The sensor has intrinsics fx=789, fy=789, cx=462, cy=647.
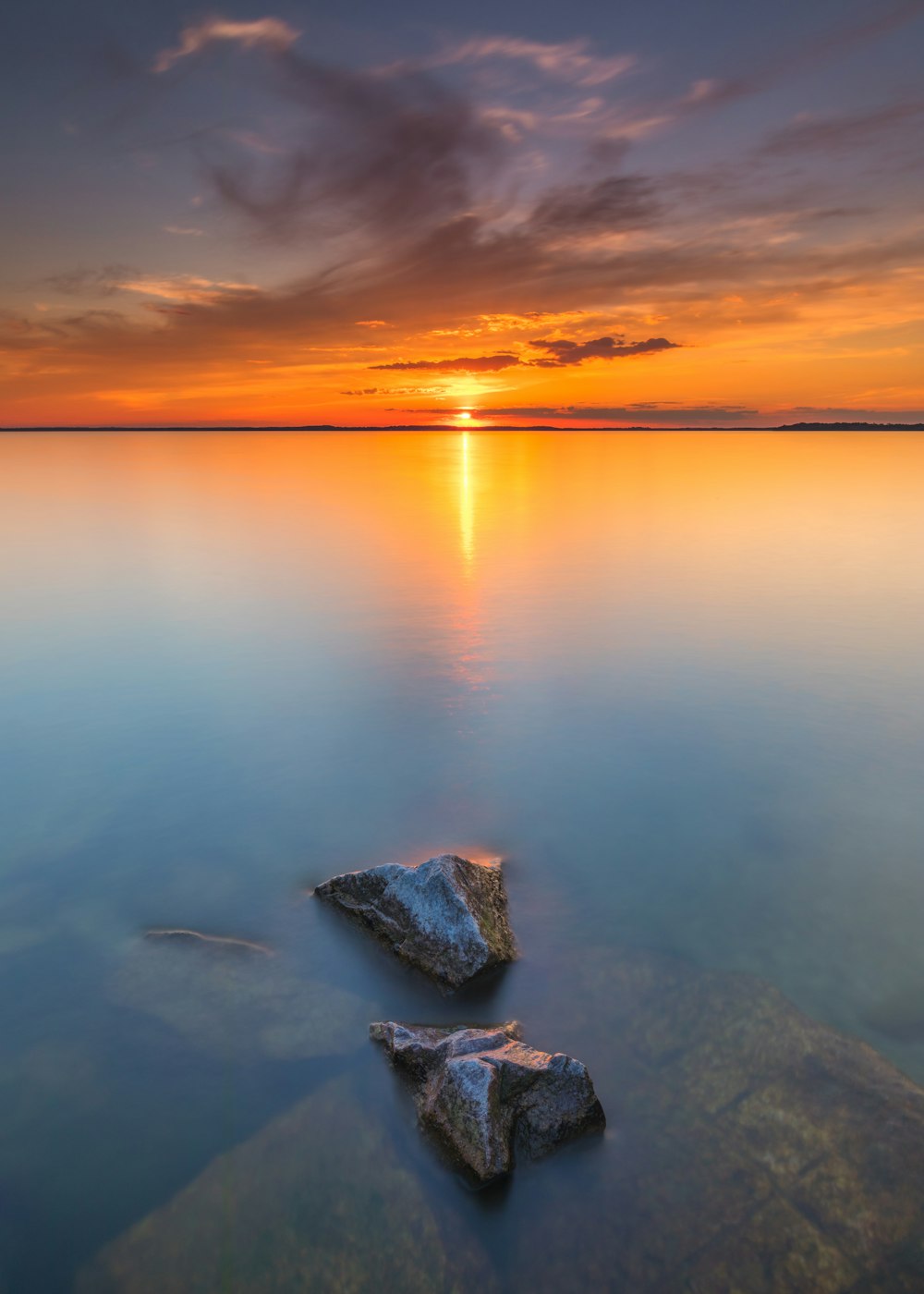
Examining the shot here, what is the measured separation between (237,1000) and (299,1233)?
2535mm

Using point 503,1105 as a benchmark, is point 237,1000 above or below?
below

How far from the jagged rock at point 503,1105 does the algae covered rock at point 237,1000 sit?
1312 mm

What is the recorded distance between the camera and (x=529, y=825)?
461 inches

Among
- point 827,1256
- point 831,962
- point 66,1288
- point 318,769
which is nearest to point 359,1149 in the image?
point 66,1288

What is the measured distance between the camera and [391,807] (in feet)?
39.8

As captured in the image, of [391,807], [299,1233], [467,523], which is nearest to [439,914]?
[299,1233]

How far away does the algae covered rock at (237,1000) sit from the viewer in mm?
7375

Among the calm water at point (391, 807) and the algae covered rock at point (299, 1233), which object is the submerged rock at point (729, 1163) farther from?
the algae covered rock at point (299, 1233)

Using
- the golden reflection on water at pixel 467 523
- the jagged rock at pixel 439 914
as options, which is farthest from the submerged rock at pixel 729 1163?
the golden reflection on water at pixel 467 523

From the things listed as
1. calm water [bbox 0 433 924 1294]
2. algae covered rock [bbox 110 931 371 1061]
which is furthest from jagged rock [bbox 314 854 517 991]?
algae covered rock [bbox 110 931 371 1061]

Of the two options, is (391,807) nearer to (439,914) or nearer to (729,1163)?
(439,914)

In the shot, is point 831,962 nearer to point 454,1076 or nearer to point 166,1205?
point 454,1076

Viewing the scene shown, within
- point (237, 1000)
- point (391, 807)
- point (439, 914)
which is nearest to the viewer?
point (237, 1000)

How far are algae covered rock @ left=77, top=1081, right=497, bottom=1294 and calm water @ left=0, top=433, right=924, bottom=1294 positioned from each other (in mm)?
166
